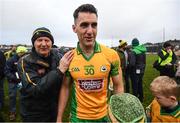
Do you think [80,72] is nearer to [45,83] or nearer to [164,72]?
[45,83]

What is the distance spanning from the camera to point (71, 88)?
15.5ft

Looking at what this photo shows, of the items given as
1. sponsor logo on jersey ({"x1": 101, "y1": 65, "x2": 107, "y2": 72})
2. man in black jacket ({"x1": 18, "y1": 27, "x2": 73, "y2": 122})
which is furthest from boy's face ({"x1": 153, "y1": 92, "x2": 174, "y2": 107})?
man in black jacket ({"x1": 18, "y1": 27, "x2": 73, "y2": 122})

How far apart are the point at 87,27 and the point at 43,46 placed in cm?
74

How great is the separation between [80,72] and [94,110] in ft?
1.57

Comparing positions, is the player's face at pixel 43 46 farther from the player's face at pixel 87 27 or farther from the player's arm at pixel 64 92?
the player's face at pixel 87 27

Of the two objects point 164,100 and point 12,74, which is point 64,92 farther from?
point 12,74

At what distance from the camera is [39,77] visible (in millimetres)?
4609

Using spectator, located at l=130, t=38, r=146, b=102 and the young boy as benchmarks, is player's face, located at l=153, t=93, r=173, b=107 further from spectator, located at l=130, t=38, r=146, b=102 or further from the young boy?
spectator, located at l=130, t=38, r=146, b=102

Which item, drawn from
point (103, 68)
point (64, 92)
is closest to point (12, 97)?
point (64, 92)

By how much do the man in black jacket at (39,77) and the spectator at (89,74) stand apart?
159 mm

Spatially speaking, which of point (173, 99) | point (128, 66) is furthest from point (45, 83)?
point (128, 66)

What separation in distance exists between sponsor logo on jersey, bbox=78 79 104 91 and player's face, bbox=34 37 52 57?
0.62 m

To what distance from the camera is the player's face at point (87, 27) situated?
4.23m

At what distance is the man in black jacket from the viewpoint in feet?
15.0
